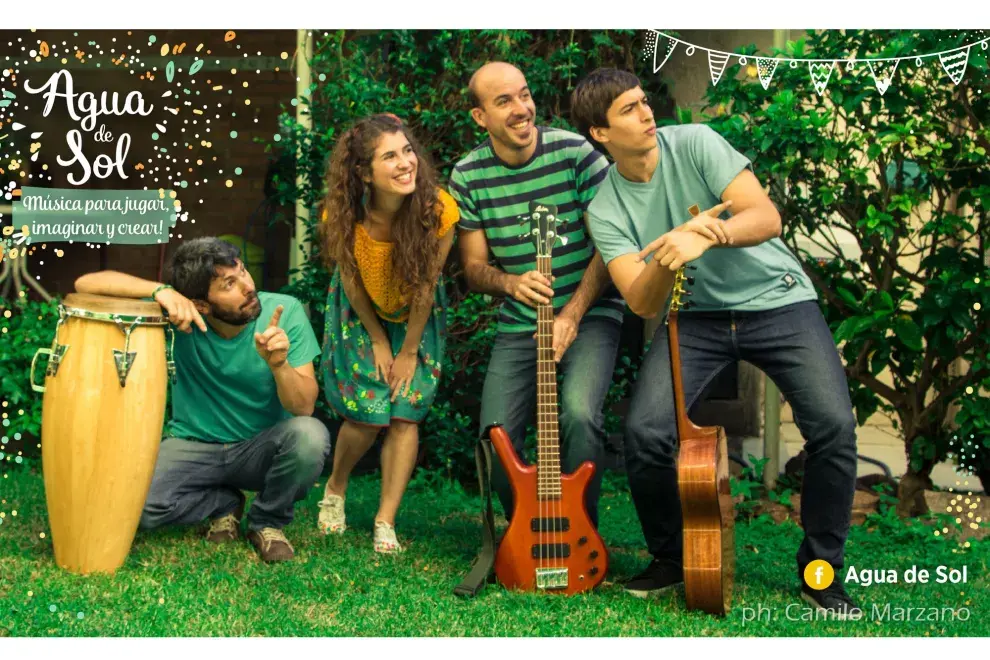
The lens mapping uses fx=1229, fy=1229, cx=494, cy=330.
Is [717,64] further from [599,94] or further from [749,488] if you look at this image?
[749,488]

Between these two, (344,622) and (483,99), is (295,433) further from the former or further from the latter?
(483,99)

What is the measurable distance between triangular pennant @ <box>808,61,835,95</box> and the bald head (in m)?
1.11

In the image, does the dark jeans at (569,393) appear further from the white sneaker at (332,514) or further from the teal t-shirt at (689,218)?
the white sneaker at (332,514)

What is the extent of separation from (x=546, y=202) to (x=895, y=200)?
1.38 m

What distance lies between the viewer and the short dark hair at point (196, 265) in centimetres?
393

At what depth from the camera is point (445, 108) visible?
17.2ft

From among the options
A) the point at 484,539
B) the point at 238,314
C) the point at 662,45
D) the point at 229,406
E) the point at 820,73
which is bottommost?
the point at 484,539

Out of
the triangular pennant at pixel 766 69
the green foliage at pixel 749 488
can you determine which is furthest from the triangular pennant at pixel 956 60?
the green foliage at pixel 749 488

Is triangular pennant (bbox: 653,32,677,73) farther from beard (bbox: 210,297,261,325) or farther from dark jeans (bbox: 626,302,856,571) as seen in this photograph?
beard (bbox: 210,297,261,325)

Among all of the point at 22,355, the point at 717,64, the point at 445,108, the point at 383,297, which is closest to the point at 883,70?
the point at 717,64

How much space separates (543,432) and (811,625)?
951 mm

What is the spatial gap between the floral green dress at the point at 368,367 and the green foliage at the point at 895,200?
4.43 feet

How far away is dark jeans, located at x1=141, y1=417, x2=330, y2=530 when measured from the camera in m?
4.00

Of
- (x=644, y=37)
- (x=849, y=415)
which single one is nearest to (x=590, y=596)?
(x=849, y=415)
